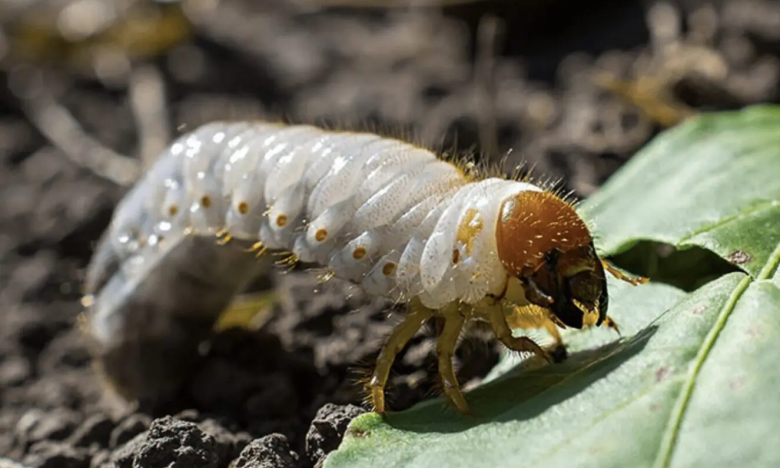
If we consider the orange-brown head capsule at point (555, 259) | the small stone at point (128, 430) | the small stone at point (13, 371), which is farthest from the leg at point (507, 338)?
the small stone at point (13, 371)

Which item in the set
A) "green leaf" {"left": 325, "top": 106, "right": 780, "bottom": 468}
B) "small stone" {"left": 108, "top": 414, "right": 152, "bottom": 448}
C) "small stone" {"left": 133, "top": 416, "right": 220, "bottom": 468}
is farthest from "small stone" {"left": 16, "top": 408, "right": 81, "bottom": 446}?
"green leaf" {"left": 325, "top": 106, "right": 780, "bottom": 468}

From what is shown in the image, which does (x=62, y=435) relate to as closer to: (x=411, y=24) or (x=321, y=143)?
(x=321, y=143)

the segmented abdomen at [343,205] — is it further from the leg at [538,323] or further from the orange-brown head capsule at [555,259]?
the leg at [538,323]

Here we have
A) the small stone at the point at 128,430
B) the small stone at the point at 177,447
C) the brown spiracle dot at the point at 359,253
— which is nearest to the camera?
the small stone at the point at 177,447

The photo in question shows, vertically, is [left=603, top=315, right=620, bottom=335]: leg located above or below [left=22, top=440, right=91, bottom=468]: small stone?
above

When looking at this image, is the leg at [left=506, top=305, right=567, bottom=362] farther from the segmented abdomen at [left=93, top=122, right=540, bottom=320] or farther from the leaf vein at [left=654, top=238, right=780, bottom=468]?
the leaf vein at [left=654, top=238, right=780, bottom=468]

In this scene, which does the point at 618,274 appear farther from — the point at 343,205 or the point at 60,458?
the point at 60,458

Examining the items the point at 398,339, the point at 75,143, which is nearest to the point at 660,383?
the point at 398,339
